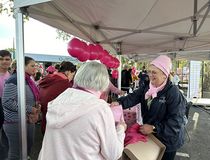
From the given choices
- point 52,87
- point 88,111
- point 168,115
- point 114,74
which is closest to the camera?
point 88,111

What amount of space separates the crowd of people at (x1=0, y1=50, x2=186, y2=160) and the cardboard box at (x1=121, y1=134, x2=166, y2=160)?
0.37 feet

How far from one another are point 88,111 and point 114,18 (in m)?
2.24

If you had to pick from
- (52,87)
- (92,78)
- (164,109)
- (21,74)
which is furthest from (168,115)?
(52,87)

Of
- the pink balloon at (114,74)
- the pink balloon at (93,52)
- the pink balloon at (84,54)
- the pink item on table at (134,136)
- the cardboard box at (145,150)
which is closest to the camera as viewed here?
the cardboard box at (145,150)

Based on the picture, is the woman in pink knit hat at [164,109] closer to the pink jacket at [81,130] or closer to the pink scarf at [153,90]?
Result: the pink scarf at [153,90]

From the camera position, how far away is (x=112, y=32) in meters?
4.03

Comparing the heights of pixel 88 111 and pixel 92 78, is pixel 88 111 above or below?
below

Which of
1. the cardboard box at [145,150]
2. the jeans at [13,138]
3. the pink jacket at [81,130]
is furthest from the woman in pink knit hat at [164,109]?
the jeans at [13,138]

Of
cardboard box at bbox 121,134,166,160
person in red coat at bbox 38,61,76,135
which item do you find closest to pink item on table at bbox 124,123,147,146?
cardboard box at bbox 121,134,166,160

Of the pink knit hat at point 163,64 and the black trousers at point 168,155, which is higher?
the pink knit hat at point 163,64

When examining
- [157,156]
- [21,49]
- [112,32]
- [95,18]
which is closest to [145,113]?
[157,156]

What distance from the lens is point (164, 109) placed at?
1812 mm

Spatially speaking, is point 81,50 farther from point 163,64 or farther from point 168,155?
point 168,155

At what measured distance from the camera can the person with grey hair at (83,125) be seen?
122 cm
